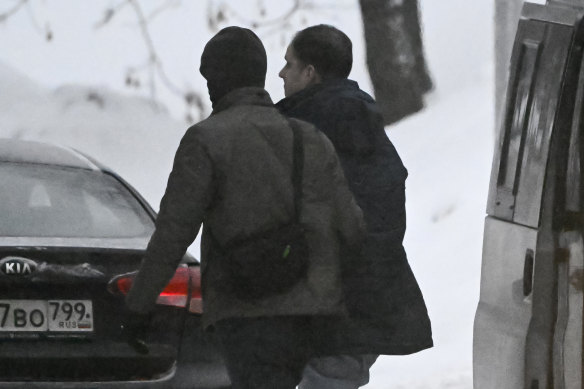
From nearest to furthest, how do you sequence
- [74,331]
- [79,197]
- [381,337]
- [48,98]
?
1. [381,337]
2. [74,331]
3. [79,197]
4. [48,98]

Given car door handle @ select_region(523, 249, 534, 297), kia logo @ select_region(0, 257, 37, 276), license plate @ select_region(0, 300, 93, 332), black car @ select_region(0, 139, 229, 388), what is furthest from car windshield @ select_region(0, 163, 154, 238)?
car door handle @ select_region(523, 249, 534, 297)

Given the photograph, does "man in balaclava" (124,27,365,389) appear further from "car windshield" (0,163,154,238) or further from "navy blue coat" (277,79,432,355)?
"car windshield" (0,163,154,238)

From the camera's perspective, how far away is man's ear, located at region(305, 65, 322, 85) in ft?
15.8

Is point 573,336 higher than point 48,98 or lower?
higher

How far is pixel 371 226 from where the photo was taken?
463 cm

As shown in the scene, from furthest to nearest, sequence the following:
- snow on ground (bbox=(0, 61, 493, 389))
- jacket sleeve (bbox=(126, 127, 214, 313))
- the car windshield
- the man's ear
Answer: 1. snow on ground (bbox=(0, 61, 493, 389))
2. the car windshield
3. the man's ear
4. jacket sleeve (bbox=(126, 127, 214, 313))

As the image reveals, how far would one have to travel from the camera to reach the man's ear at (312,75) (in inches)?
190

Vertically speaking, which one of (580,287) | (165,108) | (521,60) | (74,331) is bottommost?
(165,108)

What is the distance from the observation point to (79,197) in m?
5.57

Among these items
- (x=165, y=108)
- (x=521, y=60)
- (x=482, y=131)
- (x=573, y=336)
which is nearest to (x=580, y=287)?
(x=573, y=336)

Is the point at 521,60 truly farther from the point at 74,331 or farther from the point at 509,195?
the point at 74,331

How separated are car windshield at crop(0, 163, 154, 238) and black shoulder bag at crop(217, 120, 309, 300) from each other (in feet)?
3.77

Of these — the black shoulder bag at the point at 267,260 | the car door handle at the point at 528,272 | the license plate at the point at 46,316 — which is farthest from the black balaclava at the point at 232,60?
the license plate at the point at 46,316

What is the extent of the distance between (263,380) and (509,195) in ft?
2.92
